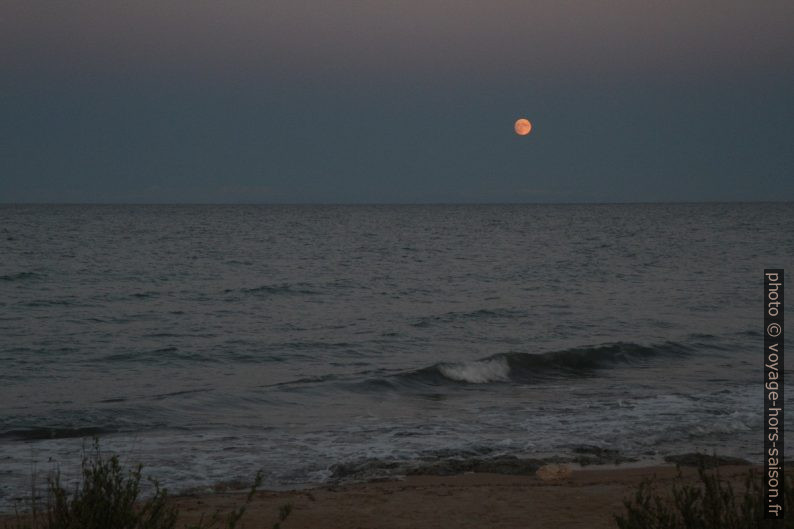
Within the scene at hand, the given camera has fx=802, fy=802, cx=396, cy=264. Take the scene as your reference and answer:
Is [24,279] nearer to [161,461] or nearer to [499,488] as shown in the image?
[161,461]

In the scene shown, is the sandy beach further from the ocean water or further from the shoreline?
the ocean water

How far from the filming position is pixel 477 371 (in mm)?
16484

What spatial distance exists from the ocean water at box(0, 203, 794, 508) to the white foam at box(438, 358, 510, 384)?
0.05 m

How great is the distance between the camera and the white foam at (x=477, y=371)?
16.0m

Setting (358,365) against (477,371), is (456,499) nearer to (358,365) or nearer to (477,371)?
(477,371)

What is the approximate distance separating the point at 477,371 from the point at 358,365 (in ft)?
8.42

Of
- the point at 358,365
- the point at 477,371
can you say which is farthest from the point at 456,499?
the point at 358,365

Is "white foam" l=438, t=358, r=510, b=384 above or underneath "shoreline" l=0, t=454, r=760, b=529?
underneath

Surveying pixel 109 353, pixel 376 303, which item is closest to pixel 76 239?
pixel 376 303

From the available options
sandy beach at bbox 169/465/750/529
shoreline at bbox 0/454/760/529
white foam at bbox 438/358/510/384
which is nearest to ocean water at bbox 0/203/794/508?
white foam at bbox 438/358/510/384

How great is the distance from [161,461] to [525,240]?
59944 millimetres

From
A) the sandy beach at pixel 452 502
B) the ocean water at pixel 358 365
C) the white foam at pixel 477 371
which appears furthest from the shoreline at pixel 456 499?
the white foam at pixel 477 371

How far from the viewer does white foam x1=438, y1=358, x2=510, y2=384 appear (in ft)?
52.6

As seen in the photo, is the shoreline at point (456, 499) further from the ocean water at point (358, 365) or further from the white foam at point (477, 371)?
the white foam at point (477, 371)
